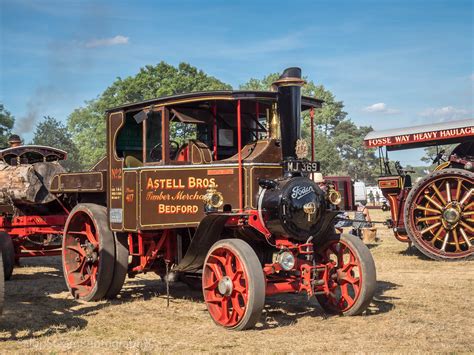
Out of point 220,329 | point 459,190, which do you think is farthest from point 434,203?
point 220,329

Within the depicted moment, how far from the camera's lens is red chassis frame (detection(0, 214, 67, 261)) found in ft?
33.0

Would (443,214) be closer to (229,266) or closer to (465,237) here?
(465,237)

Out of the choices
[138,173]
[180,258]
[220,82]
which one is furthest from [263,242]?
[220,82]

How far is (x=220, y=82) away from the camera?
4716 cm

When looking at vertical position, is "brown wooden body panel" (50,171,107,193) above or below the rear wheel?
above

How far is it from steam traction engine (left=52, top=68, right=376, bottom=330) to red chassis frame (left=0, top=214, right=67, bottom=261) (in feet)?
4.40

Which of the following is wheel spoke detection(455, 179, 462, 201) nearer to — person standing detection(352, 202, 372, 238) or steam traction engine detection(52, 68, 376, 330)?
person standing detection(352, 202, 372, 238)

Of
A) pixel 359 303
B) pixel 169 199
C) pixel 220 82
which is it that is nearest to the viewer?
pixel 359 303

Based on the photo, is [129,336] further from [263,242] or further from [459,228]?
[459,228]

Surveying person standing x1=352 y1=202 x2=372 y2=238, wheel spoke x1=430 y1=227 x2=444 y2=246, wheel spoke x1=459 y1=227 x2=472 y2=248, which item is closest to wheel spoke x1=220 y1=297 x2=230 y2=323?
person standing x1=352 y1=202 x2=372 y2=238

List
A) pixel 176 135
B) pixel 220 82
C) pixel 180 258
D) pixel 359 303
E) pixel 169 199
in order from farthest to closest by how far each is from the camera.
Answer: pixel 220 82 → pixel 176 135 → pixel 180 258 → pixel 169 199 → pixel 359 303

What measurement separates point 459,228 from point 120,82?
38.1m

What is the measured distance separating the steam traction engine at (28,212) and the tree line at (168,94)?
18.3m

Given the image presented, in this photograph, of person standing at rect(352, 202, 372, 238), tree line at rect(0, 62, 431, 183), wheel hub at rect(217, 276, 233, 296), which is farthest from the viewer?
tree line at rect(0, 62, 431, 183)
